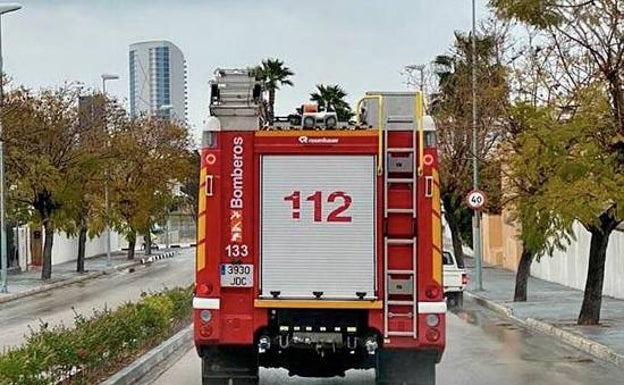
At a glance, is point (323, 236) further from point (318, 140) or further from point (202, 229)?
point (202, 229)

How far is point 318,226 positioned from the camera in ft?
34.9

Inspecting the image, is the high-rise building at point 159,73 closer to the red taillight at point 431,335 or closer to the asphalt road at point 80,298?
the asphalt road at point 80,298

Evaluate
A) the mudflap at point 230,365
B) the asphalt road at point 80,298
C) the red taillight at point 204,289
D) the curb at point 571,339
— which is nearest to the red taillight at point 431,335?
the mudflap at point 230,365

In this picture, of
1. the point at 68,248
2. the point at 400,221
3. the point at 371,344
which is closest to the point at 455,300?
the point at 371,344

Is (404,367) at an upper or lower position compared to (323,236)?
lower

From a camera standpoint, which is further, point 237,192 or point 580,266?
point 580,266

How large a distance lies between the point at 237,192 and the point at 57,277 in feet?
120

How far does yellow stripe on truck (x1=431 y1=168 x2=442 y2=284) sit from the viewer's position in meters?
10.4

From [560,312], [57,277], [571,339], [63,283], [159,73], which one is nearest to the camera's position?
[571,339]

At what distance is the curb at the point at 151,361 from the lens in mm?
12967

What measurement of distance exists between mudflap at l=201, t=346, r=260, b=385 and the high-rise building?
281 ft

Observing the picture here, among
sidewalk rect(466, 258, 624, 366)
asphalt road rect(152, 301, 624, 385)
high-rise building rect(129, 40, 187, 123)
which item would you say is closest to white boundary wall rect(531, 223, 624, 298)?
sidewalk rect(466, 258, 624, 366)

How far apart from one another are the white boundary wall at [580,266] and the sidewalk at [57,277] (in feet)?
59.4

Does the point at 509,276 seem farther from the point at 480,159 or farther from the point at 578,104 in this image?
the point at 578,104
